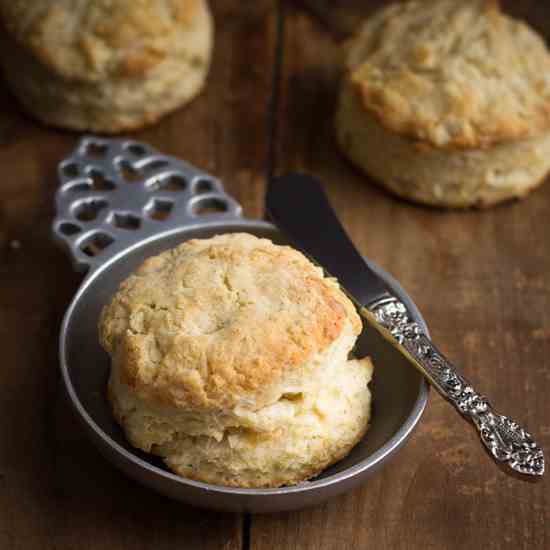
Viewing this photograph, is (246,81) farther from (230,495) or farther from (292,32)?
(230,495)

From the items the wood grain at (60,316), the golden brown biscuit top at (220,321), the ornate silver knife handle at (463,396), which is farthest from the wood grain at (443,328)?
the golden brown biscuit top at (220,321)

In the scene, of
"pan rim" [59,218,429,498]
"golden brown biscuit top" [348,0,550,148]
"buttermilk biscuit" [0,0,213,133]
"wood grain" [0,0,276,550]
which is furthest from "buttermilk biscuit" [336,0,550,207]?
"pan rim" [59,218,429,498]

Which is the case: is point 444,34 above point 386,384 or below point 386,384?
above

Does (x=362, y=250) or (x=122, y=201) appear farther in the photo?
(x=362, y=250)

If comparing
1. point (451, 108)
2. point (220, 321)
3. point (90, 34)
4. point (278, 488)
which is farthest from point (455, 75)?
point (278, 488)

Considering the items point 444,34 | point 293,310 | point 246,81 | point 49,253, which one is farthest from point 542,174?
point 49,253

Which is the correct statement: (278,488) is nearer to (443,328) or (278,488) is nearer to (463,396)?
(463,396)
